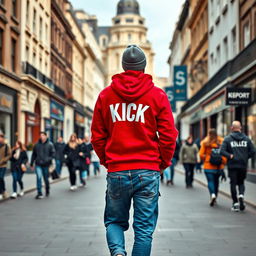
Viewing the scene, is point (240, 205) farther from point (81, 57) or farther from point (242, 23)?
point (81, 57)

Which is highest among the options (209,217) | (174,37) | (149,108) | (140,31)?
(140,31)

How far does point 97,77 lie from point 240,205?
77.8 m

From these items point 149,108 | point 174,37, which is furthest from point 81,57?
point 149,108

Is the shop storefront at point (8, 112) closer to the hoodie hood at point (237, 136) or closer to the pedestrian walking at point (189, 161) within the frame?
the pedestrian walking at point (189, 161)

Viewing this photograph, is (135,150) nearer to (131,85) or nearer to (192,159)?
(131,85)

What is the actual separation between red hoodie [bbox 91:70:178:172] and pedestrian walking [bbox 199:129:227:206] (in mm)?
7741

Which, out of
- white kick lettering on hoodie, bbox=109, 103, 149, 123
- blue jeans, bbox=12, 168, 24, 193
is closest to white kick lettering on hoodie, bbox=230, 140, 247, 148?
blue jeans, bbox=12, 168, 24, 193

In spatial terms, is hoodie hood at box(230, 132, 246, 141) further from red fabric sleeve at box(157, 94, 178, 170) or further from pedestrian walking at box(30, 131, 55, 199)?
red fabric sleeve at box(157, 94, 178, 170)

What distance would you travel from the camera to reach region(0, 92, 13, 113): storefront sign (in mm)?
25417

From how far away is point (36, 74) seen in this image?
34.5 meters

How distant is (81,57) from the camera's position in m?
65.1

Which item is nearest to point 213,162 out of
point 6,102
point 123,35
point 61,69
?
point 6,102

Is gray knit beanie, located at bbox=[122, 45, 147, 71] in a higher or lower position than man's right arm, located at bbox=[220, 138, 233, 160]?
higher

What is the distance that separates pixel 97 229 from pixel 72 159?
8.61m
